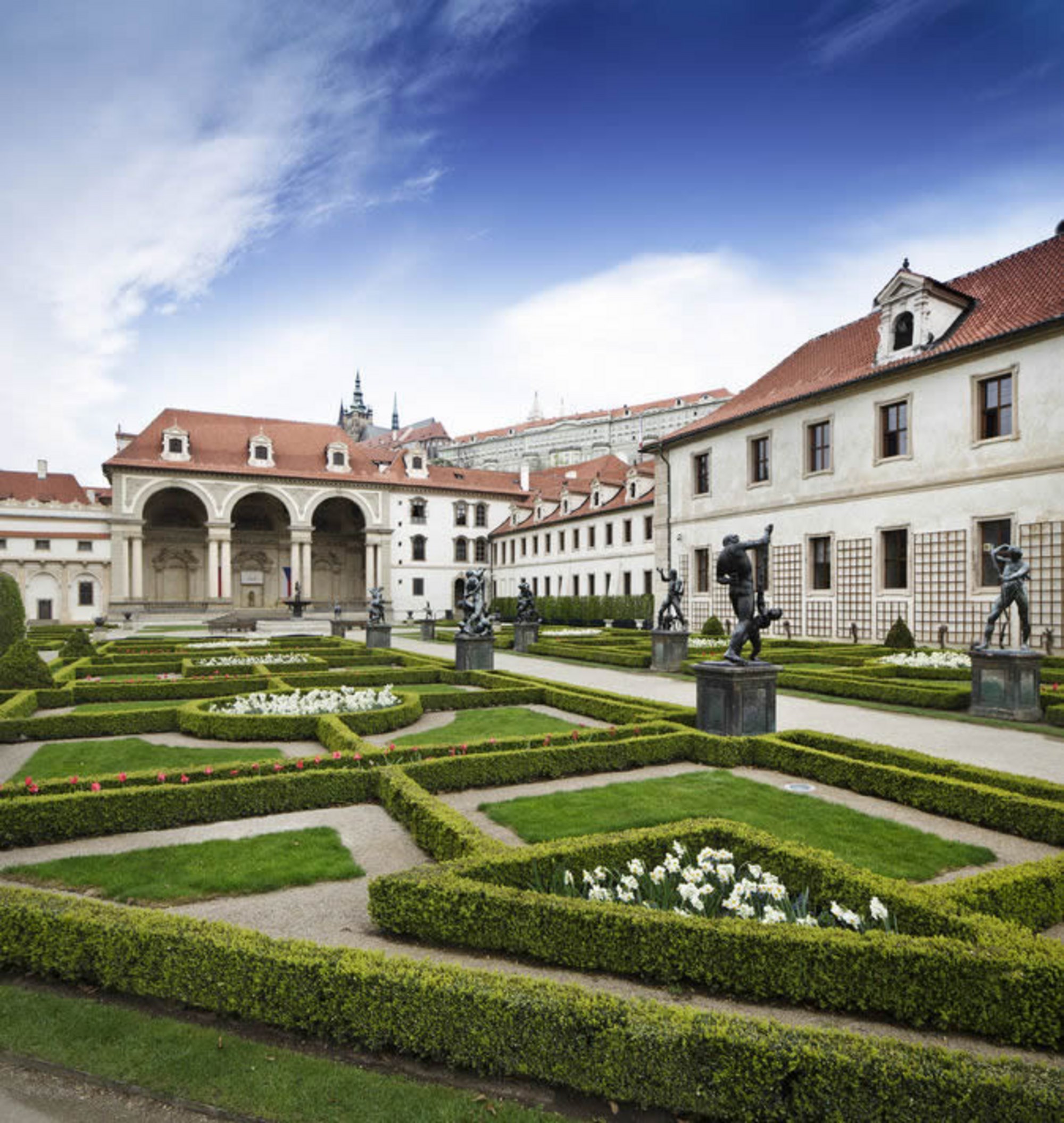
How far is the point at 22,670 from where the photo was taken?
1279cm

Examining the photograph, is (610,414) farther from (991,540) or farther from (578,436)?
(991,540)

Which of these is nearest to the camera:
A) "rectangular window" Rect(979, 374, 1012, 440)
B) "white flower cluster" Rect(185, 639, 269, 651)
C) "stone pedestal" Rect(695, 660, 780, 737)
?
"stone pedestal" Rect(695, 660, 780, 737)

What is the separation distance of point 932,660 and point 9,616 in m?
22.6

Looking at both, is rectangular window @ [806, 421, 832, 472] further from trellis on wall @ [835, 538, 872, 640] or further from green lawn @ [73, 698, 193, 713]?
green lawn @ [73, 698, 193, 713]

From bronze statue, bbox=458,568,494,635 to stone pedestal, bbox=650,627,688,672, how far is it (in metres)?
4.41

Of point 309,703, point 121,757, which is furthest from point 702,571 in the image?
point 121,757

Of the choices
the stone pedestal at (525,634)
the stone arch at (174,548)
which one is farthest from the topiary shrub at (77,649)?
the stone arch at (174,548)

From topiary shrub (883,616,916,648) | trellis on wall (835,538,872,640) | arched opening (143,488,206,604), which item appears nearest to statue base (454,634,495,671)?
topiary shrub (883,616,916,648)

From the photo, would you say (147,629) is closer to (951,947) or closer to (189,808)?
(189,808)

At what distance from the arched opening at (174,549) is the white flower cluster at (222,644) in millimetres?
26505

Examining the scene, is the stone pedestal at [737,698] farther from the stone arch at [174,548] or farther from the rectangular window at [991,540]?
the stone arch at [174,548]

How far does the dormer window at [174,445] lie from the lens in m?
48.1

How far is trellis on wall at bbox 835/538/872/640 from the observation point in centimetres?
2261

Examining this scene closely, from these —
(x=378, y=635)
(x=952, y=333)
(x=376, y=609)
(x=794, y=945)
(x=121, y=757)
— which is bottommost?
(x=121, y=757)
